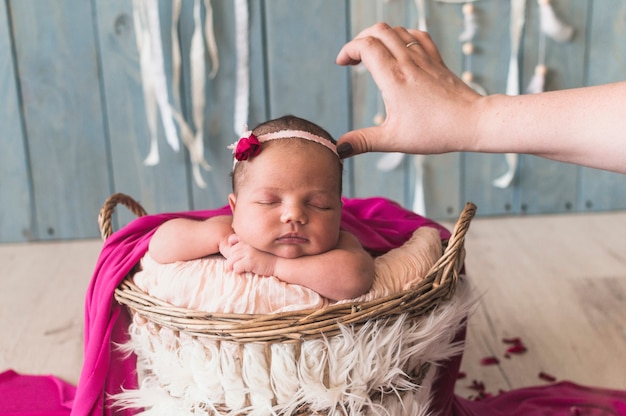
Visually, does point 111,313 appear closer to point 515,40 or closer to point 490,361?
point 490,361

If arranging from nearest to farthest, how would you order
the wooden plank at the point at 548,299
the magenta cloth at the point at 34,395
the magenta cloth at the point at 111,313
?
1. the magenta cloth at the point at 111,313
2. the magenta cloth at the point at 34,395
3. the wooden plank at the point at 548,299

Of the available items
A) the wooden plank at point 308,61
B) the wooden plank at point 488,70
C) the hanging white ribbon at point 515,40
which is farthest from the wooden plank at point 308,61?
the hanging white ribbon at point 515,40

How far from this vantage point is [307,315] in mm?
969

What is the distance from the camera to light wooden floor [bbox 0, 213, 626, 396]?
63.6 inches

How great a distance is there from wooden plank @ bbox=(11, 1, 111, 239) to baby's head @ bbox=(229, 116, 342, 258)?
1.29 meters

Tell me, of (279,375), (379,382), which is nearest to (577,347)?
(379,382)

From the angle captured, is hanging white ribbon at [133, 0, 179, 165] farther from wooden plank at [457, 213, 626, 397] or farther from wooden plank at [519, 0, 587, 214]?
wooden plank at [519, 0, 587, 214]

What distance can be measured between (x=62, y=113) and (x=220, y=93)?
1.68 ft

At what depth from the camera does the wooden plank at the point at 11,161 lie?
86.4 inches

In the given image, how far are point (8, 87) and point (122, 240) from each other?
4.05 feet

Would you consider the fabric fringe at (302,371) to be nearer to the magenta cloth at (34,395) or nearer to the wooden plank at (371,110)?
the magenta cloth at (34,395)

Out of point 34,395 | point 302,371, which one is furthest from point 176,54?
point 302,371

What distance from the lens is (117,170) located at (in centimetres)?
230

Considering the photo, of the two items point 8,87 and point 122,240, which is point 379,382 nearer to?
point 122,240
